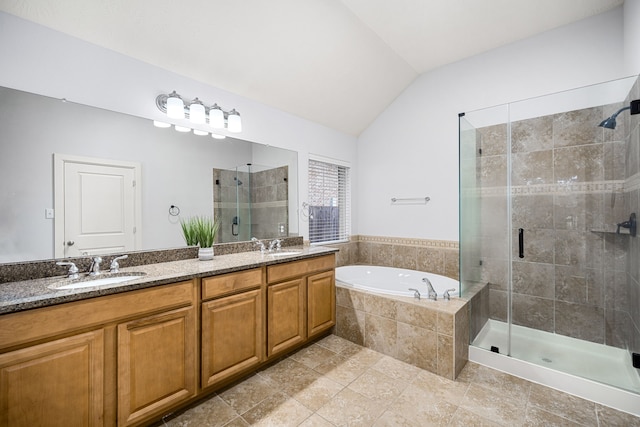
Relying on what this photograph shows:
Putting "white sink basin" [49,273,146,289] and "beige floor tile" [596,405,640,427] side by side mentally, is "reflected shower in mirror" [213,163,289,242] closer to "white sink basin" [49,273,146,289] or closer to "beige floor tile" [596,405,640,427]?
"white sink basin" [49,273,146,289]

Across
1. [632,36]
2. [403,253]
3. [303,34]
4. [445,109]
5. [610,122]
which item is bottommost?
[403,253]

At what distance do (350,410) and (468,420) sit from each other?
0.69m

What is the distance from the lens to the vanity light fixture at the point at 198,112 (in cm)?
207

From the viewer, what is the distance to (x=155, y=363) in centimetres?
150

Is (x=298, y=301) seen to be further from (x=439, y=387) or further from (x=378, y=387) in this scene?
(x=439, y=387)

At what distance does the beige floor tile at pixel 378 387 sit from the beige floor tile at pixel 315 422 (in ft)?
1.18

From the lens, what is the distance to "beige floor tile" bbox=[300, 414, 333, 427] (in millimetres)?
1571

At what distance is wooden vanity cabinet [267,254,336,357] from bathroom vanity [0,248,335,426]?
1cm

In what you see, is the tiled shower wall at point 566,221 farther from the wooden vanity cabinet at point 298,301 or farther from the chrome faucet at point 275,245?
the chrome faucet at point 275,245

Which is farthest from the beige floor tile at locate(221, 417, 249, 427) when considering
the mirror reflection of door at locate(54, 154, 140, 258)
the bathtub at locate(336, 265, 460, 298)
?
the bathtub at locate(336, 265, 460, 298)

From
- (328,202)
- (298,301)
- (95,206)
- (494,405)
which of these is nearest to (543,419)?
(494,405)

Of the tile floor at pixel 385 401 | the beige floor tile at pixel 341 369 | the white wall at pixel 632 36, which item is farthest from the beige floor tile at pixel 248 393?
the white wall at pixel 632 36

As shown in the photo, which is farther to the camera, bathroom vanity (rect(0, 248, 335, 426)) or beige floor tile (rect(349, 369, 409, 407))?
beige floor tile (rect(349, 369, 409, 407))

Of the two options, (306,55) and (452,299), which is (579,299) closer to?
(452,299)
